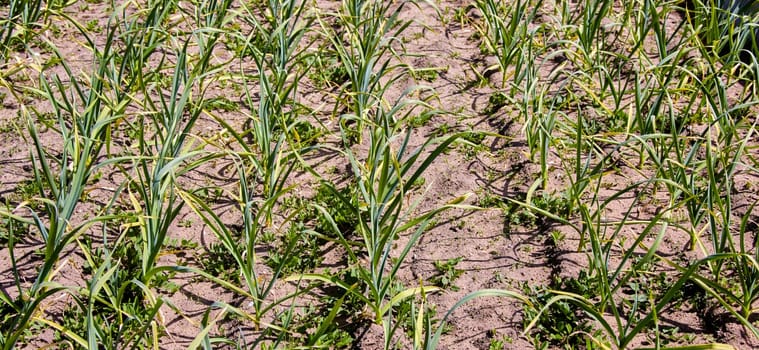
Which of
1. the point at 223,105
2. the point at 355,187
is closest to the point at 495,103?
the point at 355,187

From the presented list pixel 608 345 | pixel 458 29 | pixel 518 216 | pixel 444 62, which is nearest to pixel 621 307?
pixel 608 345

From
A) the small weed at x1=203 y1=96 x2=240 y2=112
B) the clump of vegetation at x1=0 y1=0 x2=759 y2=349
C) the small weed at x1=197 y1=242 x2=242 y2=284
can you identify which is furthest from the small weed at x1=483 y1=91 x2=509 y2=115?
the small weed at x1=197 y1=242 x2=242 y2=284

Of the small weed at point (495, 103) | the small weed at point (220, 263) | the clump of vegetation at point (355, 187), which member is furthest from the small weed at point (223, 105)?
the small weed at point (495, 103)

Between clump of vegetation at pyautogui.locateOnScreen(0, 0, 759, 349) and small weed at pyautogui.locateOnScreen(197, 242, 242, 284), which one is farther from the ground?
clump of vegetation at pyautogui.locateOnScreen(0, 0, 759, 349)

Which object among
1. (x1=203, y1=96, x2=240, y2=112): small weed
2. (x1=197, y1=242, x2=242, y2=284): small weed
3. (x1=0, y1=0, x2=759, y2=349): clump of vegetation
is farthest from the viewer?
(x1=203, y1=96, x2=240, y2=112): small weed

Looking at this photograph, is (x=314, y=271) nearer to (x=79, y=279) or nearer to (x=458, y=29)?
(x=79, y=279)

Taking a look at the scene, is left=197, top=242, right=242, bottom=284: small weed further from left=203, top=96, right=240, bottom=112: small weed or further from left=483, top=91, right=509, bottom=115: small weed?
left=483, top=91, right=509, bottom=115: small weed

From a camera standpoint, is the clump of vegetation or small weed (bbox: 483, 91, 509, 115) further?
small weed (bbox: 483, 91, 509, 115)

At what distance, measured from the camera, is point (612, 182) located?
10.5 feet

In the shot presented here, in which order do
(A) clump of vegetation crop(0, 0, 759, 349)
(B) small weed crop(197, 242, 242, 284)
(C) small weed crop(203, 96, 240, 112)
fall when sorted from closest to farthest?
(A) clump of vegetation crop(0, 0, 759, 349) → (B) small weed crop(197, 242, 242, 284) → (C) small weed crop(203, 96, 240, 112)

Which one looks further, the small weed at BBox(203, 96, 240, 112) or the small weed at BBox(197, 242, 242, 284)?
the small weed at BBox(203, 96, 240, 112)

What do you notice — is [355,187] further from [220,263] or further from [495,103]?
[495,103]

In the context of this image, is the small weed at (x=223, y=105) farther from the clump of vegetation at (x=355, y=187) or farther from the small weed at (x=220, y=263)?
the small weed at (x=220, y=263)

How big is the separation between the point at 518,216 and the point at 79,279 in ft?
4.94
